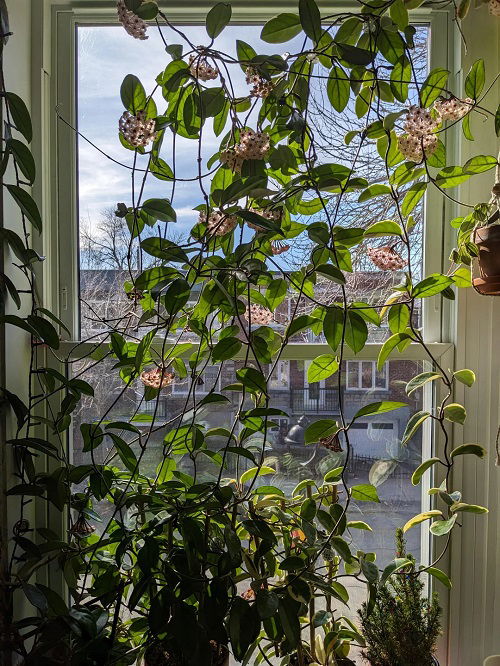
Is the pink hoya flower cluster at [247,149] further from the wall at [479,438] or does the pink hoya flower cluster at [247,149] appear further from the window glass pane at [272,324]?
the wall at [479,438]

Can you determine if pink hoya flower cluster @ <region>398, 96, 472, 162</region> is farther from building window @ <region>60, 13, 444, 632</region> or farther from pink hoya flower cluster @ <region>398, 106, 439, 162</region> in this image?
building window @ <region>60, 13, 444, 632</region>

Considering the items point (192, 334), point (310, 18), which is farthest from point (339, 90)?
point (192, 334)

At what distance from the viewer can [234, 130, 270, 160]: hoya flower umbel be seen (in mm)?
1254

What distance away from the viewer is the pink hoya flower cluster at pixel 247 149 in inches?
49.4

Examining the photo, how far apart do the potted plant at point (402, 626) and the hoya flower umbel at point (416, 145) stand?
974 millimetres

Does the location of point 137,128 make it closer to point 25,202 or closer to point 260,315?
point 25,202

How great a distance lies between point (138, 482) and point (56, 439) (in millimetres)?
348

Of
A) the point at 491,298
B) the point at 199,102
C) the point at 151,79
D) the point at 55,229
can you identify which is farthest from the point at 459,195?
the point at 55,229

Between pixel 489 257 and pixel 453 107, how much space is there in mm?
355

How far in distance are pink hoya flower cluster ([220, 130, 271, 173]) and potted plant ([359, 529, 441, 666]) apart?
1038mm

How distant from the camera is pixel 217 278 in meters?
→ 1.22

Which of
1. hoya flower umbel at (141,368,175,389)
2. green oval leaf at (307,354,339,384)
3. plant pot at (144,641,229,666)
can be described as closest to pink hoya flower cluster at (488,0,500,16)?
green oval leaf at (307,354,339,384)

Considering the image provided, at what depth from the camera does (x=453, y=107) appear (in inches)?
55.0

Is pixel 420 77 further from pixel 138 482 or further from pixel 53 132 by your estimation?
pixel 138 482
